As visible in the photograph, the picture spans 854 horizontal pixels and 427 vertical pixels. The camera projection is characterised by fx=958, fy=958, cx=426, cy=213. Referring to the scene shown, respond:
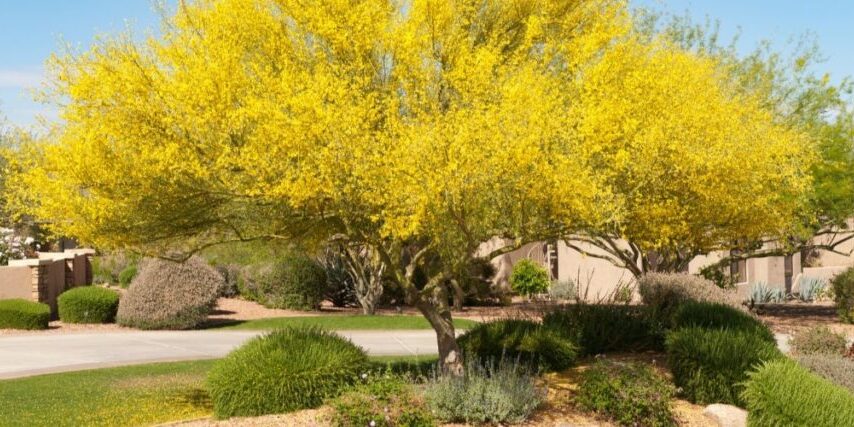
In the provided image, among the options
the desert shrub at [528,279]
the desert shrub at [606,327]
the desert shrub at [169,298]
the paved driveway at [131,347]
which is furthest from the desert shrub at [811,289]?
the desert shrub at [169,298]

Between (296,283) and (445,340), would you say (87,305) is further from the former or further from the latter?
(445,340)

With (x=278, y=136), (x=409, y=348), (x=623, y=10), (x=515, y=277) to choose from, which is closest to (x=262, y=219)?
(x=278, y=136)

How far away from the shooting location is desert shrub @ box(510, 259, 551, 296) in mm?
32875

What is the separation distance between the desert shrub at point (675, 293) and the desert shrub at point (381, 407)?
257 inches

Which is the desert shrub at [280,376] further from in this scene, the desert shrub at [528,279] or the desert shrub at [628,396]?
the desert shrub at [528,279]

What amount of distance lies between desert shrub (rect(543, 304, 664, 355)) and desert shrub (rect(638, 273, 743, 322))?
587mm

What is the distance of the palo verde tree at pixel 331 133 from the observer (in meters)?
9.66

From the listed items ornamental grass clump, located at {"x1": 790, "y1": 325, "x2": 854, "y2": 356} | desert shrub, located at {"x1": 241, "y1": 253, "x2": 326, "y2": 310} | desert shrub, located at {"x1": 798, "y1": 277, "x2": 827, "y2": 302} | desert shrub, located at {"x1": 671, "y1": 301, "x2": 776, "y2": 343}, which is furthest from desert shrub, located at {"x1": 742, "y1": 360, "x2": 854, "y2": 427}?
desert shrub, located at {"x1": 798, "y1": 277, "x2": 827, "y2": 302}

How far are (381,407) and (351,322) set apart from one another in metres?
13.5

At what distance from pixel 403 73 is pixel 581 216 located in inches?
108

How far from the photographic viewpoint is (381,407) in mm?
10773

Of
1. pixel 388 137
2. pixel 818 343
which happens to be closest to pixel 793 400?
pixel 388 137

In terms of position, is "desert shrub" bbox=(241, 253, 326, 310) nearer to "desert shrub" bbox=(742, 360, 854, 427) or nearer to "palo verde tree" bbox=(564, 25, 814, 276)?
"palo verde tree" bbox=(564, 25, 814, 276)

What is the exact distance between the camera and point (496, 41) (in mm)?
12305
